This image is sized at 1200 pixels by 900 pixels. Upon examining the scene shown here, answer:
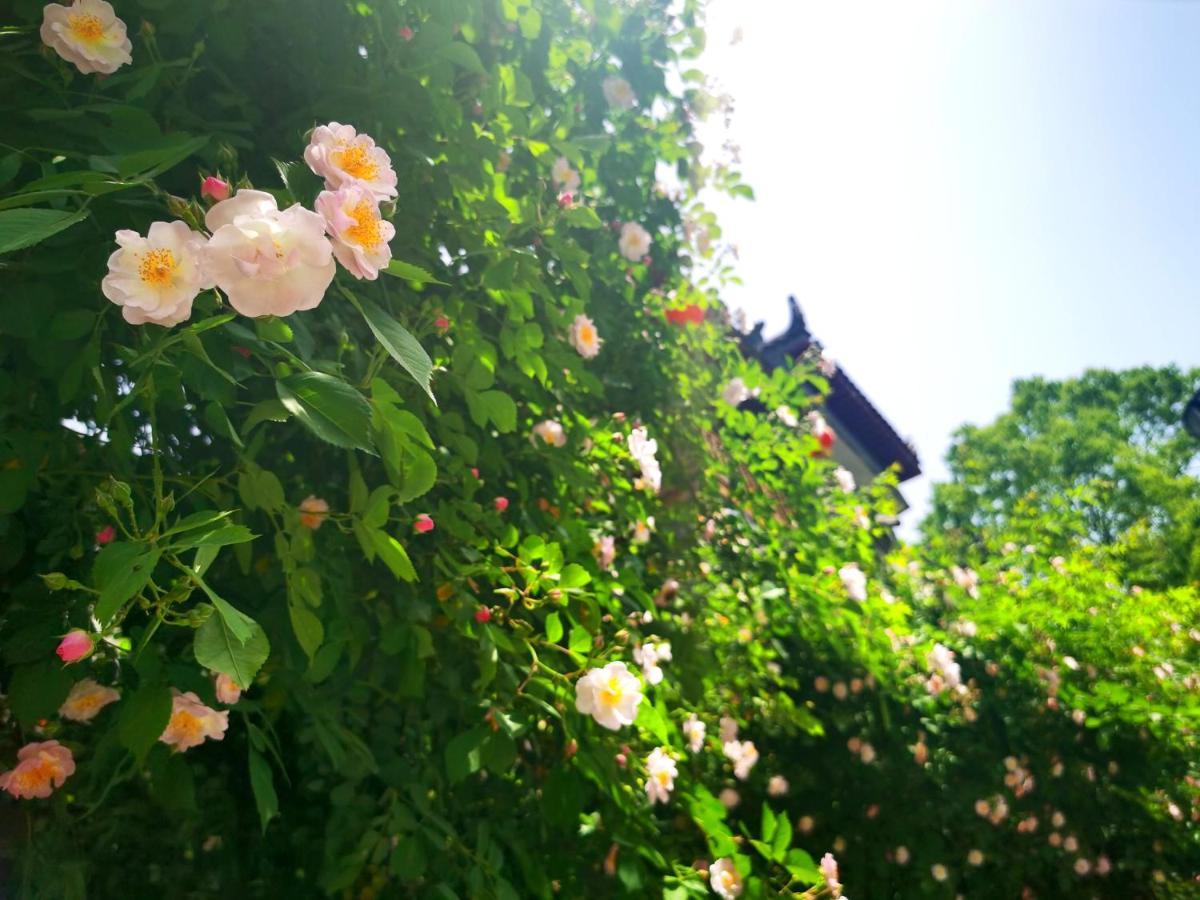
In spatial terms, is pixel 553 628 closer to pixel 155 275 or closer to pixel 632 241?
pixel 155 275

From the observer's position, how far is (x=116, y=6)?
4.04 ft

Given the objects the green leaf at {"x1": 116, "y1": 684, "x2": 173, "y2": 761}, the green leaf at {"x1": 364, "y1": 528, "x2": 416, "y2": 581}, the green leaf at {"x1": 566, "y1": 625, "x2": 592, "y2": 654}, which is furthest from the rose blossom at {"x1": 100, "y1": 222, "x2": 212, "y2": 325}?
the green leaf at {"x1": 566, "y1": 625, "x2": 592, "y2": 654}

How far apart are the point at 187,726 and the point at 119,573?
747mm

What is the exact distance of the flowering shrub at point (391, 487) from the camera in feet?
2.62

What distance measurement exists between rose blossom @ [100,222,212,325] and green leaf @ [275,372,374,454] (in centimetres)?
10

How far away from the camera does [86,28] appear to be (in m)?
1.05

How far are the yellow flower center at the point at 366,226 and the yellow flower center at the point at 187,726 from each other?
33.1 inches

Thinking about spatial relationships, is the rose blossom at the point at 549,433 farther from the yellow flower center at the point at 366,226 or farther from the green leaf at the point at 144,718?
the yellow flower center at the point at 366,226

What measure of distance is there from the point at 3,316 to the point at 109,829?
0.93 meters

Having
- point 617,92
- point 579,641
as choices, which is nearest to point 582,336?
point 617,92

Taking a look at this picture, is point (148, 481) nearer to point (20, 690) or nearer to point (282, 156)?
point (20, 690)

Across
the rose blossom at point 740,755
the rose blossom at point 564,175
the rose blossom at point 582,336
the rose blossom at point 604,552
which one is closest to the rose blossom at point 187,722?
the rose blossom at point 604,552

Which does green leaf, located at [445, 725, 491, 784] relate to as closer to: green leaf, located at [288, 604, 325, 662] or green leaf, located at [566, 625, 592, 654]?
green leaf, located at [566, 625, 592, 654]

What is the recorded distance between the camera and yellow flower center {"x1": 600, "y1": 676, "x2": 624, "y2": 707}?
1.49 meters
